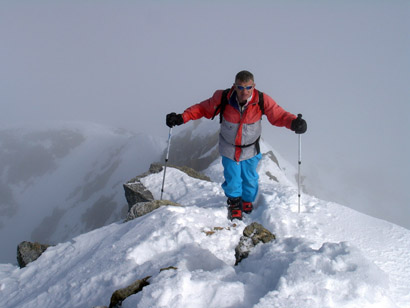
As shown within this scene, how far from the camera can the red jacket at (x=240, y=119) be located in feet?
19.8

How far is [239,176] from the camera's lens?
6828mm

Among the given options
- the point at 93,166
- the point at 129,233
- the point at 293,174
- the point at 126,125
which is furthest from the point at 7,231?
the point at 126,125

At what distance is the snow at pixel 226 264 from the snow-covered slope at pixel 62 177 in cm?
2257

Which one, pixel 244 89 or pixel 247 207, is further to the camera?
pixel 247 207

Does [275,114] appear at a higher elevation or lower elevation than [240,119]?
higher

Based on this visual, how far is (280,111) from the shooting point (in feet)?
20.0

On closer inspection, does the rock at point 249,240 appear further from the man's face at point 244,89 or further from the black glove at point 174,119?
the black glove at point 174,119

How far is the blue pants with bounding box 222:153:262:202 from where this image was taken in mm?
6695

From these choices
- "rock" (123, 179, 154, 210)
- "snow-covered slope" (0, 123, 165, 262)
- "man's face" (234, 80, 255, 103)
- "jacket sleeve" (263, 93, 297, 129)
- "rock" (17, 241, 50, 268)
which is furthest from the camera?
"snow-covered slope" (0, 123, 165, 262)

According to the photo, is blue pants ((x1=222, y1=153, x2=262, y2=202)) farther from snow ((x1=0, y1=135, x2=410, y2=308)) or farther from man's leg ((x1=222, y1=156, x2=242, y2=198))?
snow ((x1=0, y1=135, x2=410, y2=308))

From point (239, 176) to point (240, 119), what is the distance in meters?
1.55

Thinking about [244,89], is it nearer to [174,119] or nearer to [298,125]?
[298,125]

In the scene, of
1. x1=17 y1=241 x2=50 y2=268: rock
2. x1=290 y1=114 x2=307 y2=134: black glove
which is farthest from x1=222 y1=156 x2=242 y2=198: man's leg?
x1=17 y1=241 x2=50 y2=268: rock

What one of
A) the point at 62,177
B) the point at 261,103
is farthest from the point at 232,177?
the point at 62,177
